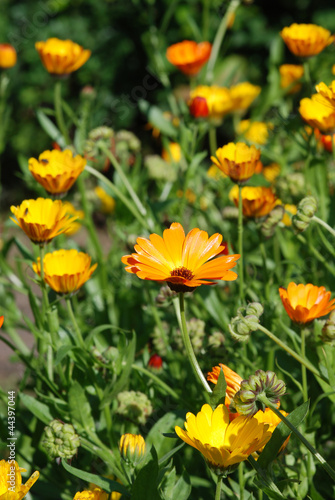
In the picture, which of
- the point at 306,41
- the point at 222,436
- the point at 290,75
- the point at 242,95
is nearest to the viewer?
the point at 222,436

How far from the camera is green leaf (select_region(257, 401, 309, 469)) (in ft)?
2.10

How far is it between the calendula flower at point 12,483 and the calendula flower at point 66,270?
0.81 feet

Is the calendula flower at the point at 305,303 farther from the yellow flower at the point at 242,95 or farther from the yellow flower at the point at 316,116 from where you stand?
the yellow flower at the point at 242,95

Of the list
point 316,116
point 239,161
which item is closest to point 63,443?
point 239,161

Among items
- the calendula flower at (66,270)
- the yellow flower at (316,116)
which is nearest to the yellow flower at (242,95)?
the yellow flower at (316,116)

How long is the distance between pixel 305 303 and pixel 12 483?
0.40m

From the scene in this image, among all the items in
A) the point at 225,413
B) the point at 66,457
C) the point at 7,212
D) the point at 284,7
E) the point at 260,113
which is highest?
the point at 225,413

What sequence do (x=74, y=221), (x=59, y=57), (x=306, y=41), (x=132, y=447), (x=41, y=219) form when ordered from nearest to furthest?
(x=132, y=447), (x=41, y=219), (x=306, y=41), (x=59, y=57), (x=74, y=221)

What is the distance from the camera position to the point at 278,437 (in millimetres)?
642

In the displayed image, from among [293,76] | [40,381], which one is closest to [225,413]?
[40,381]

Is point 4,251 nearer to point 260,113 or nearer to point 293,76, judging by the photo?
point 260,113

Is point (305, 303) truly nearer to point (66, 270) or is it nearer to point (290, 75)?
point (66, 270)

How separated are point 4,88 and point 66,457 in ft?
3.88

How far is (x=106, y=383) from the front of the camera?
3.01ft
